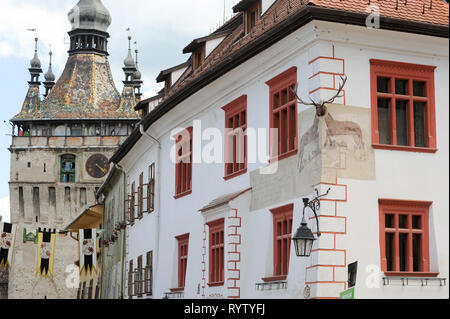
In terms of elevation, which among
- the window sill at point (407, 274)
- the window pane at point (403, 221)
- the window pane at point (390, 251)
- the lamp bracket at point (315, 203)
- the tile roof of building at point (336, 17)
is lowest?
the window sill at point (407, 274)

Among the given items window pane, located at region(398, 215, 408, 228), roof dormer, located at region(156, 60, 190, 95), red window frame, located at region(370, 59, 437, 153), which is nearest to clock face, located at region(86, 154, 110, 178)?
roof dormer, located at region(156, 60, 190, 95)

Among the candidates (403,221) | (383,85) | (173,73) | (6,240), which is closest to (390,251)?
(403,221)

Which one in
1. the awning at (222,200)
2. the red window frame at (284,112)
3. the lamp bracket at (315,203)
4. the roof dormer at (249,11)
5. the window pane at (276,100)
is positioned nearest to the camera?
the lamp bracket at (315,203)

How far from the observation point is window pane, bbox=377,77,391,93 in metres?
16.9

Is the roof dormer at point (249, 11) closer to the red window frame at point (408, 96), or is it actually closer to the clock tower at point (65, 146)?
the red window frame at point (408, 96)

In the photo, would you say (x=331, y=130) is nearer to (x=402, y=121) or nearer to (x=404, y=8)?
(x=402, y=121)

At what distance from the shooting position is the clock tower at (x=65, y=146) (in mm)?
79812

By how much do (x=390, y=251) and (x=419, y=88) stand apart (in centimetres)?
308

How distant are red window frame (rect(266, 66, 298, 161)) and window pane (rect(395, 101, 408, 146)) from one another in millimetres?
1853

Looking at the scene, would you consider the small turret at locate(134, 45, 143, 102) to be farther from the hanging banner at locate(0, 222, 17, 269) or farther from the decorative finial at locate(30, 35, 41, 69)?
the hanging banner at locate(0, 222, 17, 269)

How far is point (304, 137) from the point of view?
1678cm


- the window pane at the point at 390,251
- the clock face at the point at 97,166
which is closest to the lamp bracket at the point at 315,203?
the window pane at the point at 390,251

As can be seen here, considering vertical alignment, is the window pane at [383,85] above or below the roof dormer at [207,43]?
below

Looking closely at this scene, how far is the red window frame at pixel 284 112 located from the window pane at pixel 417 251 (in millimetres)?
2665
